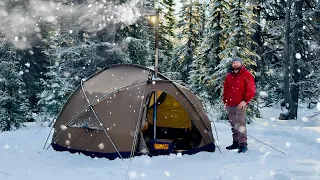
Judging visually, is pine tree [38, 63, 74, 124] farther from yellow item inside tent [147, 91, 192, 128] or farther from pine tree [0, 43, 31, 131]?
yellow item inside tent [147, 91, 192, 128]

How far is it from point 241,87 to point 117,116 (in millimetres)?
2928

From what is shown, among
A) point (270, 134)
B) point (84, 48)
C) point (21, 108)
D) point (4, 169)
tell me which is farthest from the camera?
point (21, 108)

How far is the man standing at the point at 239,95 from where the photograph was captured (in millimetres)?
7609

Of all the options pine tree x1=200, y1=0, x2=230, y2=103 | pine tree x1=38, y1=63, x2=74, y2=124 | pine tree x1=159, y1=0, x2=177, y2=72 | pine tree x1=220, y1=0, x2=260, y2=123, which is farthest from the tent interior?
pine tree x1=159, y1=0, x2=177, y2=72

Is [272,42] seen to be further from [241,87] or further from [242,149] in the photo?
[242,149]

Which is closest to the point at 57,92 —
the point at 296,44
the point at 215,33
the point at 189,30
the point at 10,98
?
the point at 10,98

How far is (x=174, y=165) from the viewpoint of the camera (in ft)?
21.7

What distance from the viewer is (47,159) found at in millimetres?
7004

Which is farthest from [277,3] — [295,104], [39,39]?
[39,39]

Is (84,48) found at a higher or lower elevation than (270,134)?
higher

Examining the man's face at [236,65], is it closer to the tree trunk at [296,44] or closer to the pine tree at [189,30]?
the tree trunk at [296,44]

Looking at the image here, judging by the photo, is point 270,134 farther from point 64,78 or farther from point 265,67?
point 265,67

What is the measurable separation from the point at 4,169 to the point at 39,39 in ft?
48.6

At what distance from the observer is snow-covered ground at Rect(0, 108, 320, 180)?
5.86 metres
